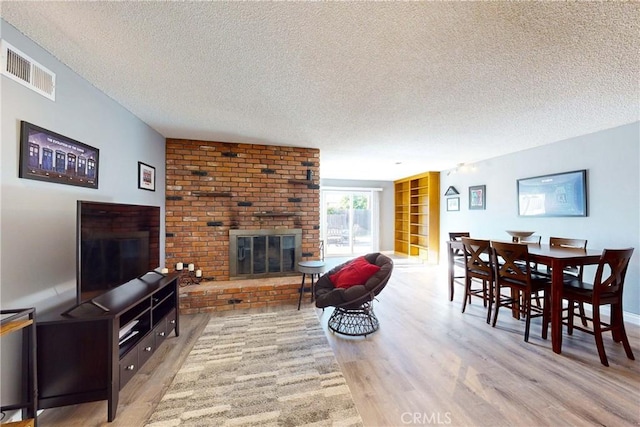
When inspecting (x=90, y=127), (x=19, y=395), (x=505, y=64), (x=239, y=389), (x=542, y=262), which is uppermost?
(x=505, y=64)

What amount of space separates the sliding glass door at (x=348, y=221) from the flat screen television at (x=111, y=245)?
5009 millimetres

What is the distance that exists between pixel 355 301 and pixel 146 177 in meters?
2.70

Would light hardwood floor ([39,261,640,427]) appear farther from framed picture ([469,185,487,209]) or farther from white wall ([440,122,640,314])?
framed picture ([469,185,487,209])

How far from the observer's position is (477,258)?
2967 millimetres

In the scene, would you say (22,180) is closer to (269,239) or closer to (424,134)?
(269,239)

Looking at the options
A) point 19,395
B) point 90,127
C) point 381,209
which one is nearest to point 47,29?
point 90,127

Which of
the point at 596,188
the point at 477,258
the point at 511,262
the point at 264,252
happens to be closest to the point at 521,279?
the point at 511,262

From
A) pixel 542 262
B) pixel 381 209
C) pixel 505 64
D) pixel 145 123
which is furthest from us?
pixel 381 209

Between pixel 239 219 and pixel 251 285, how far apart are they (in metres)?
0.97

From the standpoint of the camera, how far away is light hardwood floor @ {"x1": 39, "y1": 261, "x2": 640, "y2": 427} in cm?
154

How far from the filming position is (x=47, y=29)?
145 cm

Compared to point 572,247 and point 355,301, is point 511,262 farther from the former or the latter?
point 355,301

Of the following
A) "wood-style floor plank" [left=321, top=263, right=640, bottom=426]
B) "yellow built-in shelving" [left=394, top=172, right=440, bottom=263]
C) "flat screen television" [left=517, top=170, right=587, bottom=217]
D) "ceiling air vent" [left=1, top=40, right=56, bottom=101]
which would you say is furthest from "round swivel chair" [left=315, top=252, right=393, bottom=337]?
"yellow built-in shelving" [left=394, top=172, right=440, bottom=263]

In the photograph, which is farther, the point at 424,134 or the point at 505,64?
the point at 424,134
